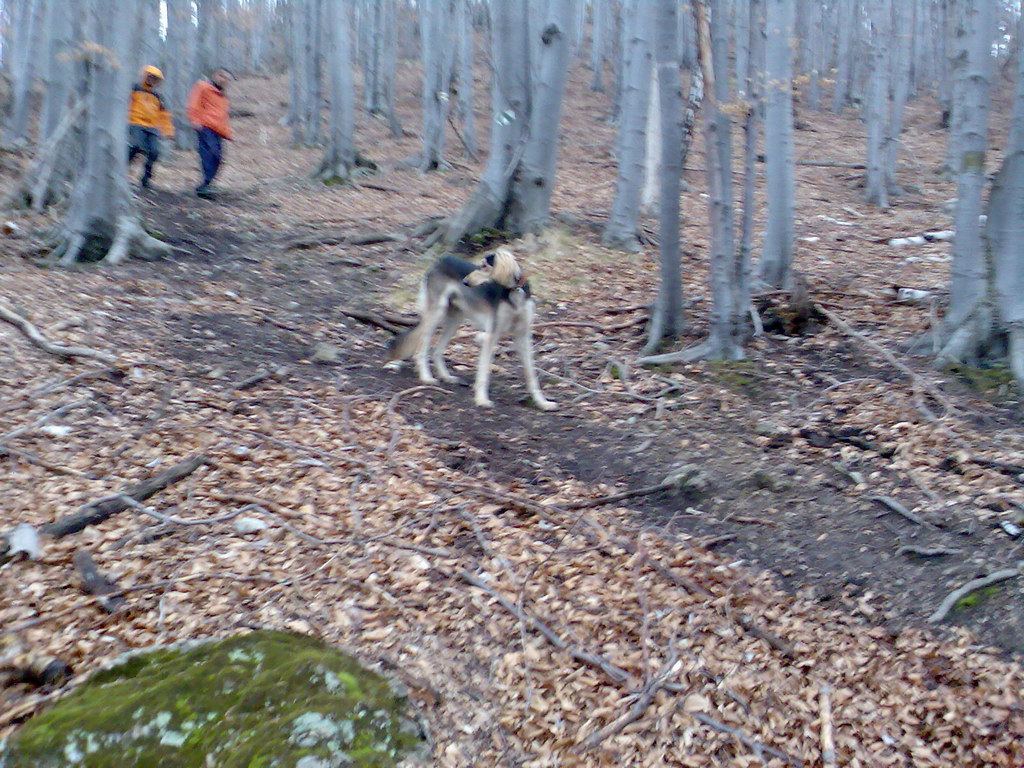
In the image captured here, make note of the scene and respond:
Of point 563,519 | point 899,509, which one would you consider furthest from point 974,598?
point 563,519

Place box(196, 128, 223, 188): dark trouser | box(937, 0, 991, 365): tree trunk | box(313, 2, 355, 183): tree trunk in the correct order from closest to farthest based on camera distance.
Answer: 1. box(937, 0, 991, 365): tree trunk
2. box(196, 128, 223, 188): dark trouser
3. box(313, 2, 355, 183): tree trunk

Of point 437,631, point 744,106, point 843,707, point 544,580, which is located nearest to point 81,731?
point 437,631

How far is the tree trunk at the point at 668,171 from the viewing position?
7.20 m

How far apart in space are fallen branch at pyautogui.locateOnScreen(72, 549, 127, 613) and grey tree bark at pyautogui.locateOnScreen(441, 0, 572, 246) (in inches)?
296

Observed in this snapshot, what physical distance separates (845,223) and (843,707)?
11.4 m

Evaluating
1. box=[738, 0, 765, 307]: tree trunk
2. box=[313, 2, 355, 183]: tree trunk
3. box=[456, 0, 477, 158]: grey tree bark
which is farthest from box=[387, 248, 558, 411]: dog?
box=[456, 0, 477, 158]: grey tree bark

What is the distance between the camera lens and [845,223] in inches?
544

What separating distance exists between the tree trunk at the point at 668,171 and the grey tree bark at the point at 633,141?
3.54m

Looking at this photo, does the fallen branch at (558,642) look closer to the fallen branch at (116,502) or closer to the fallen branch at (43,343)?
the fallen branch at (116,502)

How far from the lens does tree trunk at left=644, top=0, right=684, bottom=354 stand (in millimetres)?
7199

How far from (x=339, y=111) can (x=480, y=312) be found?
36.9 ft

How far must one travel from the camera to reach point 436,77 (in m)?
21.5

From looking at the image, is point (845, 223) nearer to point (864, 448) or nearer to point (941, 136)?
point (864, 448)

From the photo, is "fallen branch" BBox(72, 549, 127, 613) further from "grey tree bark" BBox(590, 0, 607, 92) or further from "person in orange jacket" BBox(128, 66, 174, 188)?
"grey tree bark" BBox(590, 0, 607, 92)
